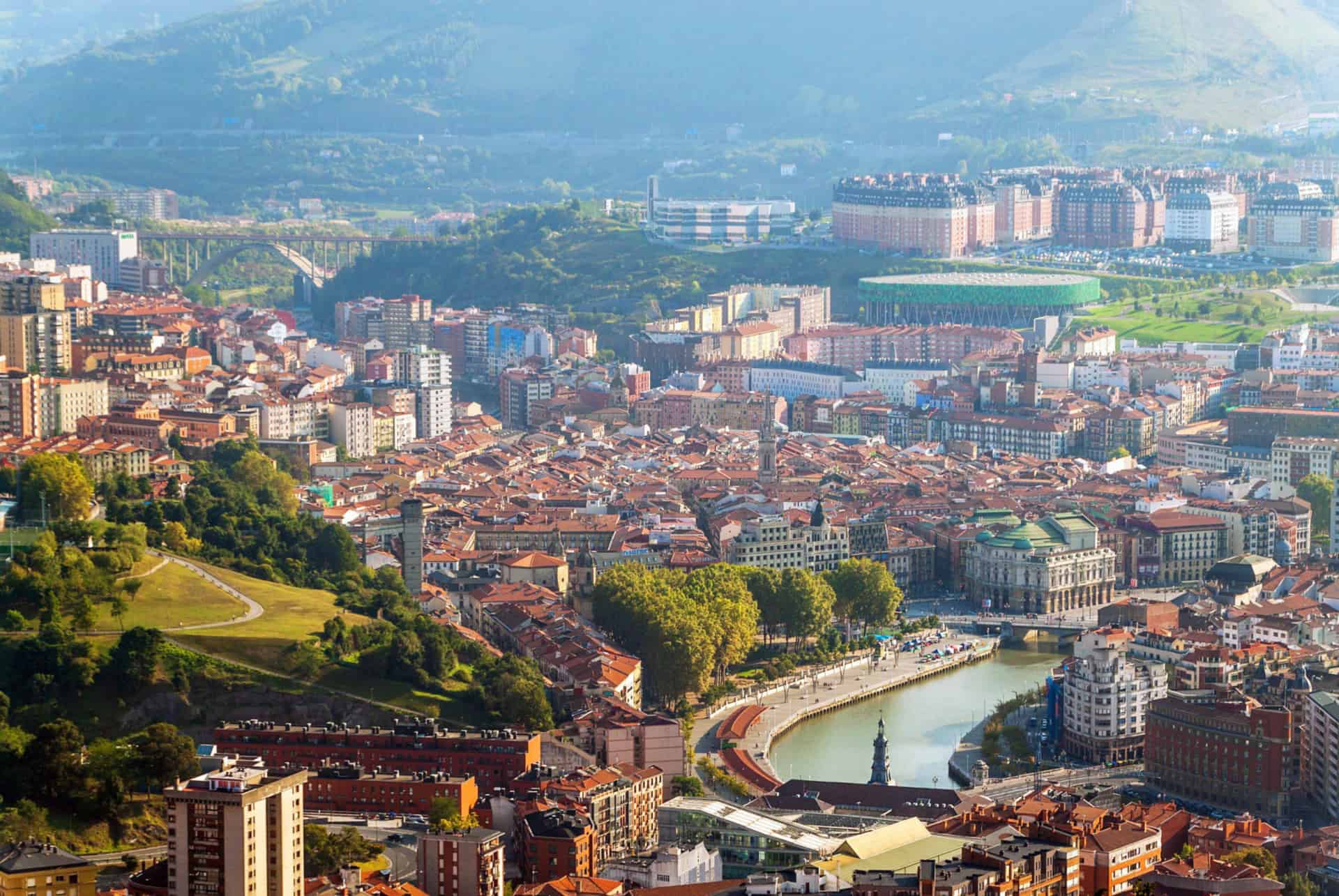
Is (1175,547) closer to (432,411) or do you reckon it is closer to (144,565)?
(144,565)

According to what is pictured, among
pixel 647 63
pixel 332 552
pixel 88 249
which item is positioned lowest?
pixel 332 552

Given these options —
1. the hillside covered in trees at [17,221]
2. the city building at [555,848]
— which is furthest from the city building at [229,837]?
the hillside covered in trees at [17,221]

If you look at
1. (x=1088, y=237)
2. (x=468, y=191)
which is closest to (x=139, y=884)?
(x=1088, y=237)

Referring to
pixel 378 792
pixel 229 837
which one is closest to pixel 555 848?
pixel 378 792

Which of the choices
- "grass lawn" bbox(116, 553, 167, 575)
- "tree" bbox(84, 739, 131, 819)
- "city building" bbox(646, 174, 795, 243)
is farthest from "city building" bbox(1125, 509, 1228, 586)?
"city building" bbox(646, 174, 795, 243)

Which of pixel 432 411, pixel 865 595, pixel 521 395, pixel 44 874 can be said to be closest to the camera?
pixel 44 874
